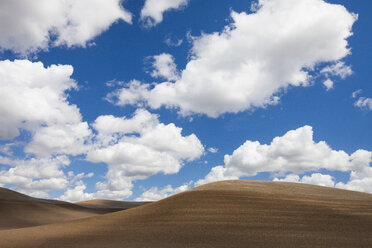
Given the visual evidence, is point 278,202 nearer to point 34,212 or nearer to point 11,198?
point 34,212

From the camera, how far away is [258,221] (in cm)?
2459

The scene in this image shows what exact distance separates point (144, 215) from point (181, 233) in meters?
7.97

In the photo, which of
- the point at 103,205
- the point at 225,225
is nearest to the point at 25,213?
the point at 225,225

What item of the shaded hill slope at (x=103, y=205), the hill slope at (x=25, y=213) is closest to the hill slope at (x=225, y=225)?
the hill slope at (x=25, y=213)

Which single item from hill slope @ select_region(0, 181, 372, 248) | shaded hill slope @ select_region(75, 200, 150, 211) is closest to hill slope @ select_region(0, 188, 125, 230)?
hill slope @ select_region(0, 181, 372, 248)

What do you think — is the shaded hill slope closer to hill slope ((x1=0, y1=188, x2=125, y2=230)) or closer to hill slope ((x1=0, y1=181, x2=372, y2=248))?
A: hill slope ((x1=0, y1=188, x2=125, y2=230))

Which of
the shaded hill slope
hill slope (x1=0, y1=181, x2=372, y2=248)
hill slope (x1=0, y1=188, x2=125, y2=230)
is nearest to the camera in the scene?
hill slope (x1=0, y1=181, x2=372, y2=248)

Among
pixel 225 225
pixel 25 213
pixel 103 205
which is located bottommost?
pixel 25 213

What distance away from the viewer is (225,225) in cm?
2422

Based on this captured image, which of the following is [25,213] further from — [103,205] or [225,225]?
[103,205]

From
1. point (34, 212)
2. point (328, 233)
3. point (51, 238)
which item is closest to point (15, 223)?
point (34, 212)

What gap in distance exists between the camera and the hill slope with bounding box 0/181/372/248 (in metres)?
20.7

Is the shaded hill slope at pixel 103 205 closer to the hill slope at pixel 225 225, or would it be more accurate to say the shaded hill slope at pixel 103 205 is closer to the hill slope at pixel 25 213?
the hill slope at pixel 25 213

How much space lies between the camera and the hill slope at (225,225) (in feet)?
68.0
